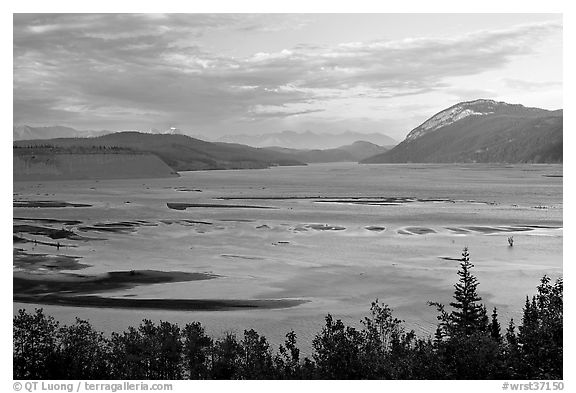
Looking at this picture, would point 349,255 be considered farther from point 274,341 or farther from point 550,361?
point 550,361

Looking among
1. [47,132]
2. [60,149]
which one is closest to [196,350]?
[47,132]

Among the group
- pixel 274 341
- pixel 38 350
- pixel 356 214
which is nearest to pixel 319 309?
pixel 274 341

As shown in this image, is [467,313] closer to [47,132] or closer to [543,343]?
[543,343]

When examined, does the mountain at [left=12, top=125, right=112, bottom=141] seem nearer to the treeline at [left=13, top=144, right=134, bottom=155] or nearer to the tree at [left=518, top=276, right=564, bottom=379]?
the treeline at [left=13, top=144, right=134, bottom=155]

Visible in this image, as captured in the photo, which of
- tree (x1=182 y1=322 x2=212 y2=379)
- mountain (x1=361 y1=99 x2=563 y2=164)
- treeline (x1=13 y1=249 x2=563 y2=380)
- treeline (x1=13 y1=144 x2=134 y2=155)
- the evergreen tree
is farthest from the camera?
mountain (x1=361 y1=99 x2=563 y2=164)

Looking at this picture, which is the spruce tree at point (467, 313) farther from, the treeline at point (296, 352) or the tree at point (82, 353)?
the tree at point (82, 353)

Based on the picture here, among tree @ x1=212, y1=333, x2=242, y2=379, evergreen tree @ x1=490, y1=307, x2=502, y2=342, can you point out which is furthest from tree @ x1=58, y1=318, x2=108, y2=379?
evergreen tree @ x1=490, y1=307, x2=502, y2=342

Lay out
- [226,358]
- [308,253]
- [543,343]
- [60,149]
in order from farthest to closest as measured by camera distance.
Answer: [60,149], [308,253], [226,358], [543,343]
